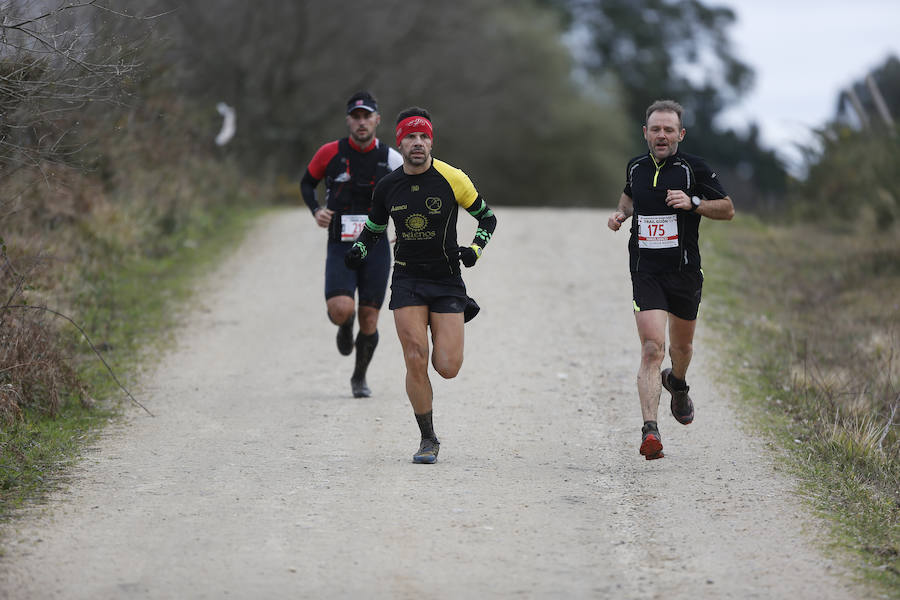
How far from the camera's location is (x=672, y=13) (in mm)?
60312

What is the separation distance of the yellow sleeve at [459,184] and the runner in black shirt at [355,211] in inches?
77.0

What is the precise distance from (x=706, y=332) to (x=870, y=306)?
2.72m

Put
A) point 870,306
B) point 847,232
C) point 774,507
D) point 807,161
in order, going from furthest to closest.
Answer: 1. point 807,161
2. point 847,232
3. point 870,306
4. point 774,507

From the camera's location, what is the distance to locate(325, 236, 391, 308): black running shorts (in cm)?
960

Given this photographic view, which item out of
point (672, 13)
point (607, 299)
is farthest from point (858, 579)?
point (672, 13)

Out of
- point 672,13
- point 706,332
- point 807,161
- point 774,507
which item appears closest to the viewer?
point 774,507

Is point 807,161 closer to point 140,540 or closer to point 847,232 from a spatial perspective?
point 847,232

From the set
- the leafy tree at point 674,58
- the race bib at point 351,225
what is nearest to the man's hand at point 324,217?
the race bib at point 351,225

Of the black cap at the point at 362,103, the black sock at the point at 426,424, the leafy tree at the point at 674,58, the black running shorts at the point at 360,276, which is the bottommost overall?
the black sock at the point at 426,424

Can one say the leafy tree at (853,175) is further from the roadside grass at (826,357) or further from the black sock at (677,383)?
the black sock at (677,383)

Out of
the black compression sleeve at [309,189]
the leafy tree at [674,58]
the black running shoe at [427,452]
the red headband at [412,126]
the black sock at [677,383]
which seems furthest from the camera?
the leafy tree at [674,58]

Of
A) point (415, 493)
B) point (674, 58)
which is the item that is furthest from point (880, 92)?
point (674, 58)

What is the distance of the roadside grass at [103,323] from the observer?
745 centimetres

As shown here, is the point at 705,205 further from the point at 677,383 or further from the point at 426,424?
the point at 426,424
